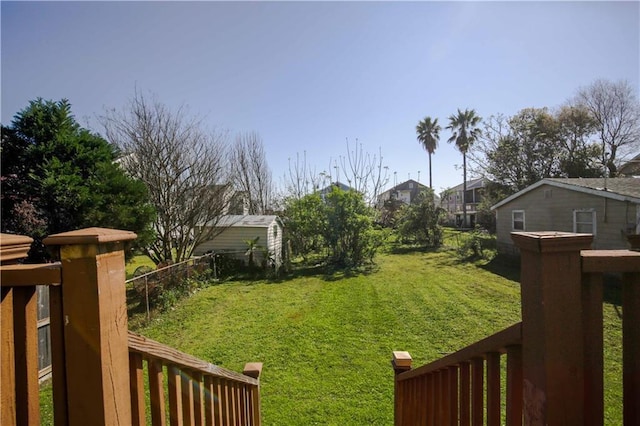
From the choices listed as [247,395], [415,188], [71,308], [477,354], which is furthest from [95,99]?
[415,188]

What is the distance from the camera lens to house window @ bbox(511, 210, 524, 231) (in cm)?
1367

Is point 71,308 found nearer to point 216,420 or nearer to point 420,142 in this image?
point 216,420

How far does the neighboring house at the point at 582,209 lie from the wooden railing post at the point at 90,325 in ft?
36.8

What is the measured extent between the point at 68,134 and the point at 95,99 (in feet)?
9.20

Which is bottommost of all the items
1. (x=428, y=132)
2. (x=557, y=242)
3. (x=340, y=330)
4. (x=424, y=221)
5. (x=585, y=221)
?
(x=340, y=330)

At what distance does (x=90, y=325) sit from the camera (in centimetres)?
88

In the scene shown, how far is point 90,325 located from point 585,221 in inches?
555

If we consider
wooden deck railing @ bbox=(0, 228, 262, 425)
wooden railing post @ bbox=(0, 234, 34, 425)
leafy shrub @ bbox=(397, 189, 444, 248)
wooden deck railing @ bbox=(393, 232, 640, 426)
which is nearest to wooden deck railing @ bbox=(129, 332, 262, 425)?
wooden deck railing @ bbox=(0, 228, 262, 425)

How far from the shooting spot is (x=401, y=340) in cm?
543

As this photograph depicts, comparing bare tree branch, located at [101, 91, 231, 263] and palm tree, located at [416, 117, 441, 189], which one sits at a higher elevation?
palm tree, located at [416, 117, 441, 189]

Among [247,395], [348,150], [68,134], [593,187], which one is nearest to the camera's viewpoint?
[247,395]

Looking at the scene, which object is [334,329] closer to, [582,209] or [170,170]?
[170,170]

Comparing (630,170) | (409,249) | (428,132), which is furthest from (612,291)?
(428,132)

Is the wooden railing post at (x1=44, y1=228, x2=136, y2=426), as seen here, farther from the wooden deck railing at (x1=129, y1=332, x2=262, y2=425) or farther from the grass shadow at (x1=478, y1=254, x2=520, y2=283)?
the grass shadow at (x1=478, y1=254, x2=520, y2=283)
